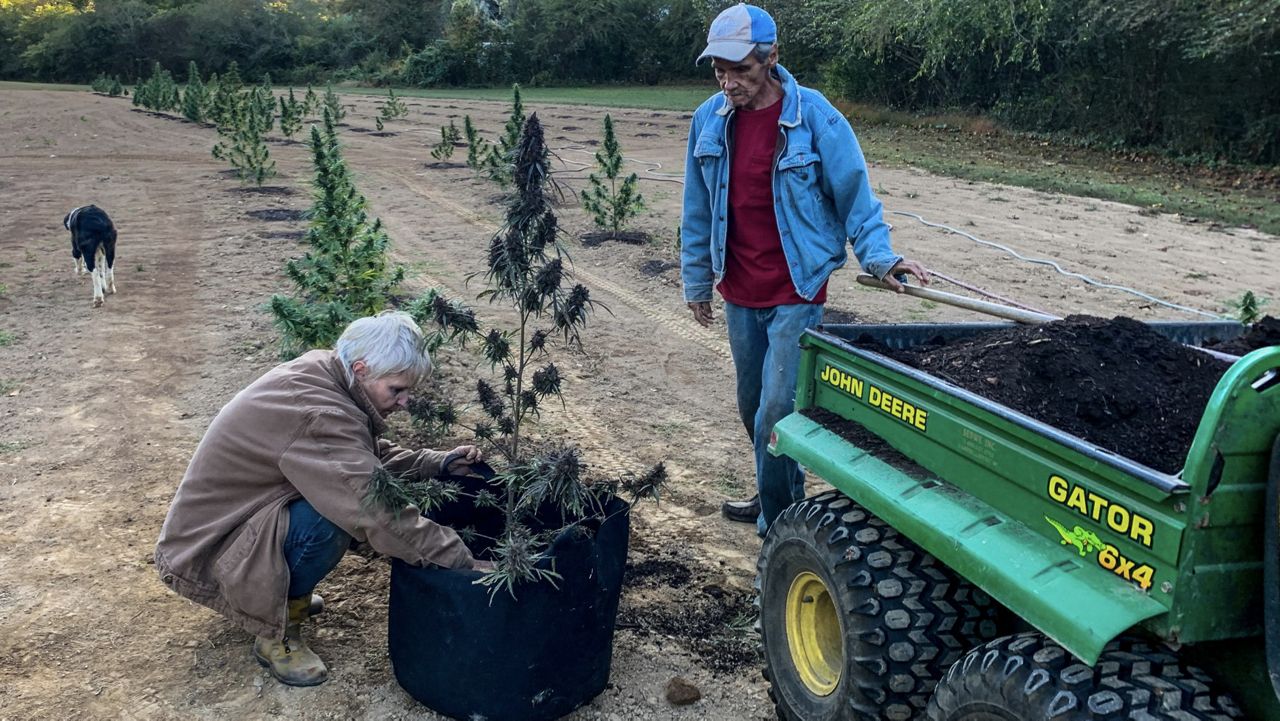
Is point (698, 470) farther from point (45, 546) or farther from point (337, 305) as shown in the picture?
point (45, 546)

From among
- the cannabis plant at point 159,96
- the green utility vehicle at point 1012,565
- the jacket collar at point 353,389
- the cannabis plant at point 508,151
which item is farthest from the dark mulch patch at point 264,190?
the cannabis plant at point 159,96

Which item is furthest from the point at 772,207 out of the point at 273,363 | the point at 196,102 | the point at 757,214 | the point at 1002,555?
the point at 196,102

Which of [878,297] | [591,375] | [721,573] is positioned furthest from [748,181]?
[878,297]

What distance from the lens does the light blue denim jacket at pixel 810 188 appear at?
149 inches

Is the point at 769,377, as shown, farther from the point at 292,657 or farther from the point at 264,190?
the point at 264,190

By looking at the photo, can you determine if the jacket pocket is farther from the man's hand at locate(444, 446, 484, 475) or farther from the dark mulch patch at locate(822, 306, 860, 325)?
the dark mulch patch at locate(822, 306, 860, 325)

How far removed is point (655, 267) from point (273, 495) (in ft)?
22.3

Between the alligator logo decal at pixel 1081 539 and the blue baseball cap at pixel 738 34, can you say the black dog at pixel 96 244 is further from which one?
the alligator logo decal at pixel 1081 539

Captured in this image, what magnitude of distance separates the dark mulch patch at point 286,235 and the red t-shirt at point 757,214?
799 cm

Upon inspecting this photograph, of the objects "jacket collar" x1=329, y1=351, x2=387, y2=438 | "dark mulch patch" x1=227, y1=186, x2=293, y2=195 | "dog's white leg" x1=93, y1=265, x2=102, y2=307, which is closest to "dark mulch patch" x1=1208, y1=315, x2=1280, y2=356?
"jacket collar" x1=329, y1=351, x2=387, y2=438

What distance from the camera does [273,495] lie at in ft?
10.6

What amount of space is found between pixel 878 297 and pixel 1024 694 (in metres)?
6.56

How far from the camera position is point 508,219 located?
319cm

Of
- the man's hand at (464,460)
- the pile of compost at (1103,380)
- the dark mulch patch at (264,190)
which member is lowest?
the dark mulch patch at (264,190)
